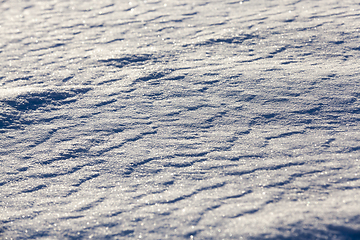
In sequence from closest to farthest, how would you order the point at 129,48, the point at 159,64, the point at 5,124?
the point at 5,124 < the point at 159,64 < the point at 129,48

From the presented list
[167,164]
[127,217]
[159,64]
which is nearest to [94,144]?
[167,164]

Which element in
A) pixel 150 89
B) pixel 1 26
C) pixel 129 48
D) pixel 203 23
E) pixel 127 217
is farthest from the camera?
pixel 1 26

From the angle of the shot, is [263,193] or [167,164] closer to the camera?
[263,193]

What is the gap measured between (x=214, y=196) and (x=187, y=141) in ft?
1.79

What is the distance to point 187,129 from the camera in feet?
8.22

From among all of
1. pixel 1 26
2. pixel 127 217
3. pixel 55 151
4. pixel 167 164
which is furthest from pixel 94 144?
pixel 1 26

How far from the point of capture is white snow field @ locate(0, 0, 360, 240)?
1842mm

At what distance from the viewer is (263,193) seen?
6.32ft

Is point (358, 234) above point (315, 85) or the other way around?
the other way around

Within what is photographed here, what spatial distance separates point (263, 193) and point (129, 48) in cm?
237

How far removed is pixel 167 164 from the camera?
2.20 metres

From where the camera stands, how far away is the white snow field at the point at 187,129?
6.04 feet

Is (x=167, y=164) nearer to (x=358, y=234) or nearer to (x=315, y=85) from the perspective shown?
(x=358, y=234)

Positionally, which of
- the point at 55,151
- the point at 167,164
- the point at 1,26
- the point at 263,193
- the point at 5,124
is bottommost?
the point at 263,193
